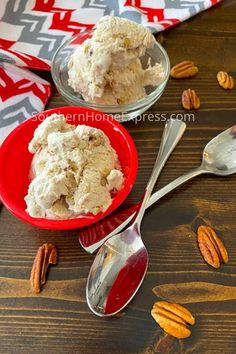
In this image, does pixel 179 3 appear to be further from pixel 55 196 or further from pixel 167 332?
pixel 167 332

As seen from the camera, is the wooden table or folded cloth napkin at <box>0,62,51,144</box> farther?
folded cloth napkin at <box>0,62,51,144</box>

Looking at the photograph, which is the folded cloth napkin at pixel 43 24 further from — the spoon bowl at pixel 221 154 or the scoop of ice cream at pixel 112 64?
the spoon bowl at pixel 221 154

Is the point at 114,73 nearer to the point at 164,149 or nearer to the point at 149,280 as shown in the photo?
the point at 164,149

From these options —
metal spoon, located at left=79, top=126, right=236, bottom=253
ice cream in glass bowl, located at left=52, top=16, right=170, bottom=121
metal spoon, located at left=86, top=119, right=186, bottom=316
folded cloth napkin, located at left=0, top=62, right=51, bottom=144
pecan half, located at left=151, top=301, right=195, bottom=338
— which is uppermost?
ice cream in glass bowl, located at left=52, top=16, right=170, bottom=121

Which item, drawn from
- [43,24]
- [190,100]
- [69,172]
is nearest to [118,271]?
[69,172]

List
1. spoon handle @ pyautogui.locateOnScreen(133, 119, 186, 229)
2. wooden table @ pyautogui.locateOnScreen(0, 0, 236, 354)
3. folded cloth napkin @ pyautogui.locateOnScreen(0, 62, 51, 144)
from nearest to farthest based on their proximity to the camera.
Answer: wooden table @ pyautogui.locateOnScreen(0, 0, 236, 354) → spoon handle @ pyautogui.locateOnScreen(133, 119, 186, 229) → folded cloth napkin @ pyautogui.locateOnScreen(0, 62, 51, 144)

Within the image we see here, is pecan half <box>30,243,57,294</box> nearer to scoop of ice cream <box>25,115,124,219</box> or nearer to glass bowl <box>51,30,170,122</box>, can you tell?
scoop of ice cream <box>25,115,124,219</box>

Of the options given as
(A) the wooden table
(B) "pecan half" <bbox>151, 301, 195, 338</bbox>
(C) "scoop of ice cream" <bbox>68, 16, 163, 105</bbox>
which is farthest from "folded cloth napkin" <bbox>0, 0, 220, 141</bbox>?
(B) "pecan half" <bbox>151, 301, 195, 338</bbox>
